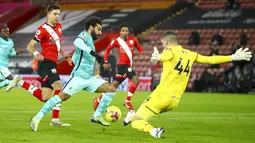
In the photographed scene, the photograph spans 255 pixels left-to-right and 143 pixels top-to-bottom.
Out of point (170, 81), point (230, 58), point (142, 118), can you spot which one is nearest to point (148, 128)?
point (142, 118)

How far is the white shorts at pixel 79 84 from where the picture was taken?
39.1 ft

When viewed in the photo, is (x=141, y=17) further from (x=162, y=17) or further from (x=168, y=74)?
(x=168, y=74)

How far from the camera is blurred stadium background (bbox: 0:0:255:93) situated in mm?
30969

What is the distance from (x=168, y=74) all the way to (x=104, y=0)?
34.5m

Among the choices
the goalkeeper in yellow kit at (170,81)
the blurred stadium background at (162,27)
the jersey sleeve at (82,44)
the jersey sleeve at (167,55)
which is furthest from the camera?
the blurred stadium background at (162,27)

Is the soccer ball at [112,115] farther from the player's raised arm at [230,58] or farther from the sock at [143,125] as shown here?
the player's raised arm at [230,58]

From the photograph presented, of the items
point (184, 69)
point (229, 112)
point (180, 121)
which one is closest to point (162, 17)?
point (229, 112)

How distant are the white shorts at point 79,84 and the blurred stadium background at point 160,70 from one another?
75 centimetres

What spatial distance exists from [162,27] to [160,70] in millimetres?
4540

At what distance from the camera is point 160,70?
34.3 metres

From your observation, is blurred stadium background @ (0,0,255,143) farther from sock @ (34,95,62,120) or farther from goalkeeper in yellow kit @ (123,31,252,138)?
goalkeeper in yellow kit @ (123,31,252,138)

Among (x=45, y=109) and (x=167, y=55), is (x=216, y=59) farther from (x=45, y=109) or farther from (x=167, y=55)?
(x=45, y=109)

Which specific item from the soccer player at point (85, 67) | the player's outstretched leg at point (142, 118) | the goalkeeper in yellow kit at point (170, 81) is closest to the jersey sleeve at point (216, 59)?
the goalkeeper in yellow kit at point (170, 81)

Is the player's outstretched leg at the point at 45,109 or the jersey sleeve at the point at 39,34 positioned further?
the jersey sleeve at the point at 39,34
